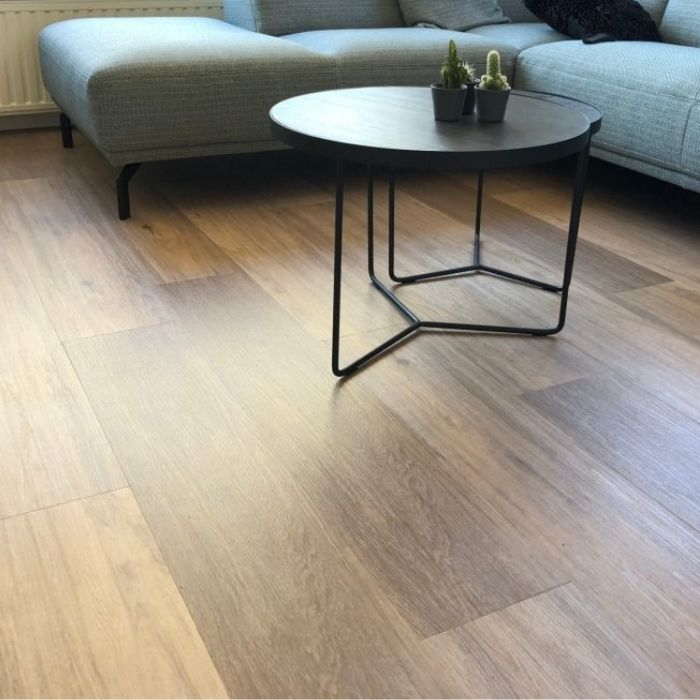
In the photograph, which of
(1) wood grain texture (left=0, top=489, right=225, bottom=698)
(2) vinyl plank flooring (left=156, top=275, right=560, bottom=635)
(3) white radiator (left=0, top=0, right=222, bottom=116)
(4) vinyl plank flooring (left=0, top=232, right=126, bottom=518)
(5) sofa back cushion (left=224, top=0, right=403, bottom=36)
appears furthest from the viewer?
(3) white radiator (left=0, top=0, right=222, bottom=116)

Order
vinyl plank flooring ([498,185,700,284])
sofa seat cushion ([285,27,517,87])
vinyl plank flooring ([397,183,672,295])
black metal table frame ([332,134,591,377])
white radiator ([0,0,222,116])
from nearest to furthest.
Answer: black metal table frame ([332,134,591,377]) → vinyl plank flooring ([397,183,672,295]) → vinyl plank flooring ([498,185,700,284]) → sofa seat cushion ([285,27,517,87]) → white radiator ([0,0,222,116])

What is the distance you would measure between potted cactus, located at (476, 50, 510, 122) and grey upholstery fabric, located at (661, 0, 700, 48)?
4.98ft

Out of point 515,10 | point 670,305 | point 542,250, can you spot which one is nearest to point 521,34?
point 515,10

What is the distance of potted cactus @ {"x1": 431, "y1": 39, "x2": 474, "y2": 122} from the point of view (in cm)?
151

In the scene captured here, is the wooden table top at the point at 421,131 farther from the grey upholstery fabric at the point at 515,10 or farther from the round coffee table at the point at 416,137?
the grey upholstery fabric at the point at 515,10

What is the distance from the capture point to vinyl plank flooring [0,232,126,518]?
4.02 ft

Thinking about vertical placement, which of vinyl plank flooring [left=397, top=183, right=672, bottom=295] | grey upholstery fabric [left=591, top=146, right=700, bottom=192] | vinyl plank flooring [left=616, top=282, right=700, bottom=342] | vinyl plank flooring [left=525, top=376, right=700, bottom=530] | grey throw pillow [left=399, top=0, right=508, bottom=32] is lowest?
vinyl plank flooring [left=397, top=183, right=672, bottom=295]

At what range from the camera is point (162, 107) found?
7.34 feet

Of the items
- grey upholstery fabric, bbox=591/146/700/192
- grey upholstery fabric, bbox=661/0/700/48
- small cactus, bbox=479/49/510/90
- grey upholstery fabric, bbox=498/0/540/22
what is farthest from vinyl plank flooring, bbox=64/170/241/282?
grey upholstery fabric, bbox=661/0/700/48

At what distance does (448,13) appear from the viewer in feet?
9.91

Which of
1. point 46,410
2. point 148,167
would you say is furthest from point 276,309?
point 148,167

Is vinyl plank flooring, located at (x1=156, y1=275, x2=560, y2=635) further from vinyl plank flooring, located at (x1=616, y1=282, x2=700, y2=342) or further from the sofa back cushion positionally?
the sofa back cushion

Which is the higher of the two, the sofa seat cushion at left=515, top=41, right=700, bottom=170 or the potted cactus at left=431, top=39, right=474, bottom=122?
the potted cactus at left=431, top=39, right=474, bottom=122

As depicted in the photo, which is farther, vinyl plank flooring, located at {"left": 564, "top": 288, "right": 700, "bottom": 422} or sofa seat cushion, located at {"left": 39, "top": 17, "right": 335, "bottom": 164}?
sofa seat cushion, located at {"left": 39, "top": 17, "right": 335, "bottom": 164}
